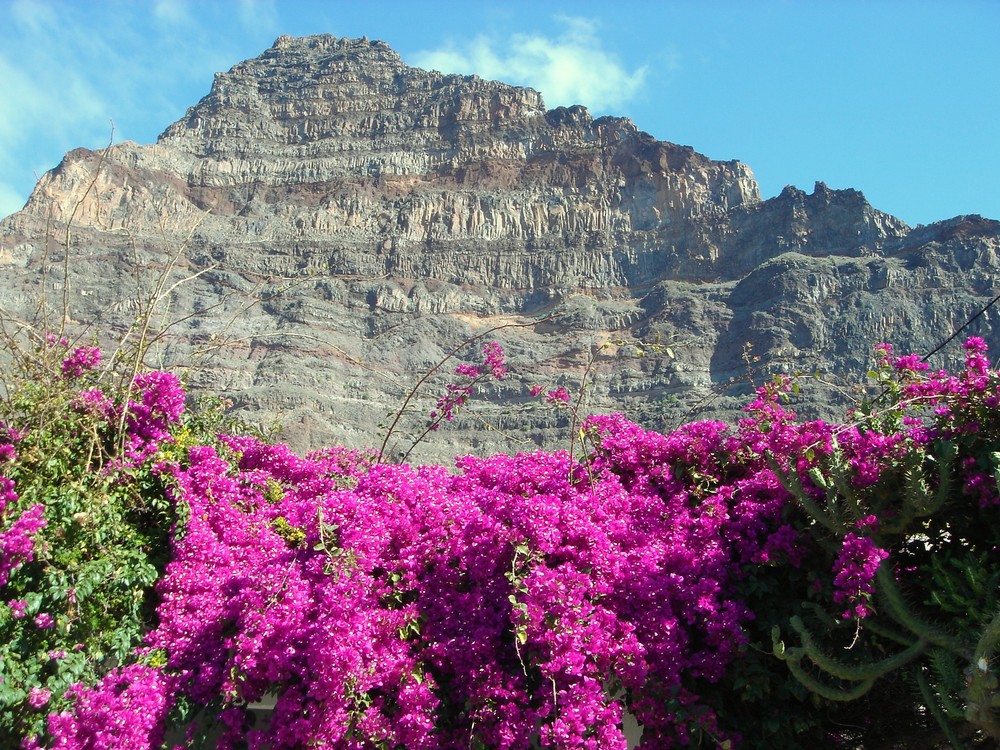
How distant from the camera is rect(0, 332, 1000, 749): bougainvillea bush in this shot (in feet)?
14.3

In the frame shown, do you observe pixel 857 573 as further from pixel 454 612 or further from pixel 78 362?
pixel 78 362

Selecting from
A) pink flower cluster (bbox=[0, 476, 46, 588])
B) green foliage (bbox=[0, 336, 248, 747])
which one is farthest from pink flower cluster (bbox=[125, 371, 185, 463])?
pink flower cluster (bbox=[0, 476, 46, 588])

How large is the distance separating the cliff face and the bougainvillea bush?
185ft

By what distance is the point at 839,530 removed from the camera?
448cm

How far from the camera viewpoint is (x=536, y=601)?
4.40m

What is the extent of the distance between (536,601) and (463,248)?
8975cm

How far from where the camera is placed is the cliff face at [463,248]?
238ft

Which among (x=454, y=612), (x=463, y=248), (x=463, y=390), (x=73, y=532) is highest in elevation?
(x=463, y=248)

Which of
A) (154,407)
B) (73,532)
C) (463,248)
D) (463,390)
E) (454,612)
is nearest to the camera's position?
(454,612)

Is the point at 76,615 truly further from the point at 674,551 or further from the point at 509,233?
the point at 509,233

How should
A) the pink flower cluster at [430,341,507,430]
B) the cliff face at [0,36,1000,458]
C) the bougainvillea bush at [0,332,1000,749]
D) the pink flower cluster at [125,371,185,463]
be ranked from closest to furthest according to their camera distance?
1. the bougainvillea bush at [0,332,1000,749]
2. the pink flower cluster at [125,371,185,463]
3. the pink flower cluster at [430,341,507,430]
4. the cliff face at [0,36,1000,458]

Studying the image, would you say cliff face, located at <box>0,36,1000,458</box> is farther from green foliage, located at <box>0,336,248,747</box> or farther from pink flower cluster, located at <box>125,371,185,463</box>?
green foliage, located at <box>0,336,248,747</box>

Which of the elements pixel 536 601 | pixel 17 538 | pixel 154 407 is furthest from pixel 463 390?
pixel 17 538

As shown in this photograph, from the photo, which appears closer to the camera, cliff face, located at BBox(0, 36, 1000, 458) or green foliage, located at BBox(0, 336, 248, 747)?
green foliage, located at BBox(0, 336, 248, 747)
